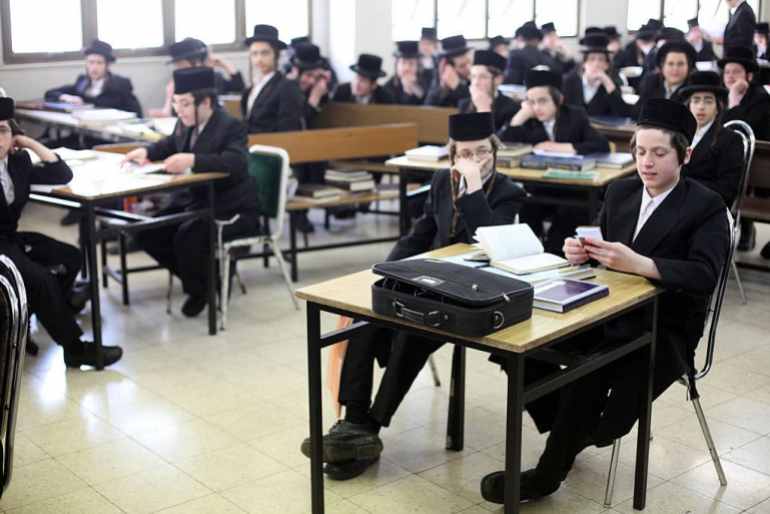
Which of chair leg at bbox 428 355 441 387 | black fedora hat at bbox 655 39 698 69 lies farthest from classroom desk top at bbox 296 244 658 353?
black fedora hat at bbox 655 39 698 69

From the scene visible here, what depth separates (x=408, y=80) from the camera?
908cm

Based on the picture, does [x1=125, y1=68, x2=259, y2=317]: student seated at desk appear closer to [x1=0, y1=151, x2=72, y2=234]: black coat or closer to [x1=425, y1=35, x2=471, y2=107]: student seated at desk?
[x1=0, y1=151, x2=72, y2=234]: black coat

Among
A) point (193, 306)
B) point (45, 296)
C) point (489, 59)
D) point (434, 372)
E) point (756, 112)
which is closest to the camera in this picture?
point (434, 372)

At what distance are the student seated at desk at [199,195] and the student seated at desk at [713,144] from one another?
6.49 ft

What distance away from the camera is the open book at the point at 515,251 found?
9.79ft

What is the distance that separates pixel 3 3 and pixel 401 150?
399 centimetres

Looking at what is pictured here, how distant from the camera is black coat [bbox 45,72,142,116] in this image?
325 inches

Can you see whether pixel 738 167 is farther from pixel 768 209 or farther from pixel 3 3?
pixel 3 3

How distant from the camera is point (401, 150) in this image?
21.4ft

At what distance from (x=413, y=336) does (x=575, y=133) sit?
2.48 metres

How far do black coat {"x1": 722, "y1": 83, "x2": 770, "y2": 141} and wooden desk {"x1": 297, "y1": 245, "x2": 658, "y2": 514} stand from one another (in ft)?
10.5

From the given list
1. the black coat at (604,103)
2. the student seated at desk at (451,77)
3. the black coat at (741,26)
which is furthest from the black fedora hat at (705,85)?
the black coat at (741,26)

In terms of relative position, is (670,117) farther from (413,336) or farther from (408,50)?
(408,50)

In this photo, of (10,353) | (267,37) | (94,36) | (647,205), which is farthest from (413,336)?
(94,36)
